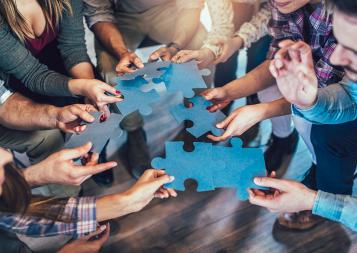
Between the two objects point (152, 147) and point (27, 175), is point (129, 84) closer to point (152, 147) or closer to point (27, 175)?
point (27, 175)

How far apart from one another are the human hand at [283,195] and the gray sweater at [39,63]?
0.59 meters

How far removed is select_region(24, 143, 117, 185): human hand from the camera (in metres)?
0.87

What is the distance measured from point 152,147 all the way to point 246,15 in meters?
0.62

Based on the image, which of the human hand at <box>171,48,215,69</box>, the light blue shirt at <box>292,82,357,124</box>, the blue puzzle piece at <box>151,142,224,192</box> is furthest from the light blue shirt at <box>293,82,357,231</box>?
the human hand at <box>171,48,215,69</box>

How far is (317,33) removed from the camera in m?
0.94

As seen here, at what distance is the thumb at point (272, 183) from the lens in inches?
34.5

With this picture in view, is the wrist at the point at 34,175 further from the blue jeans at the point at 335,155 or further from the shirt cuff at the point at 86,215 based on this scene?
the blue jeans at the point at 335,155

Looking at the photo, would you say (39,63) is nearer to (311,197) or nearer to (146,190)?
(146,190)

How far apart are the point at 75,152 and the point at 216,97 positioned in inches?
16.3

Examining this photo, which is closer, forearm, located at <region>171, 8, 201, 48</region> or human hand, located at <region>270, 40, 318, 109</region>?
human hand, located at <region>270, 40, 318, 109</region>

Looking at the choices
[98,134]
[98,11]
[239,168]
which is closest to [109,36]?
[98,11]

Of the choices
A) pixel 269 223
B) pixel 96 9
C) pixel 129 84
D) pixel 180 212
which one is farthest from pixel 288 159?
pixel 96 9

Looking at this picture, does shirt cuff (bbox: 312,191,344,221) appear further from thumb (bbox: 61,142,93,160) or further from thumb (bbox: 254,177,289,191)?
thumb (bbox: 61,142,93,160)

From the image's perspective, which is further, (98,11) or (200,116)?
(98,11)
